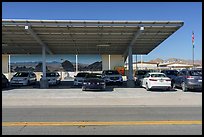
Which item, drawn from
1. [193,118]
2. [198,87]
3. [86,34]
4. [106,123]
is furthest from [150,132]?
[86,34]

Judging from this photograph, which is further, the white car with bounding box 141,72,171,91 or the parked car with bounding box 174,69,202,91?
the white car with bounding box 141,72,171,91

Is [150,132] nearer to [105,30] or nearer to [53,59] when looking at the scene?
[105,30]

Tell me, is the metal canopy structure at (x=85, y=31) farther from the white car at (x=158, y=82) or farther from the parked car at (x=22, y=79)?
the white car at (x=158, y=82)

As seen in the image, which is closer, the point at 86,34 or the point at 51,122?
the point at 51,122

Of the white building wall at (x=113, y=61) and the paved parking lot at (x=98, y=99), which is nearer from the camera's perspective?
the paved parking lot at (x=98, y=99)

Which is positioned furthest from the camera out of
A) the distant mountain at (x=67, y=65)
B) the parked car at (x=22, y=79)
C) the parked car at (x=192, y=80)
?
the distant mountain at (x=67, y=65)

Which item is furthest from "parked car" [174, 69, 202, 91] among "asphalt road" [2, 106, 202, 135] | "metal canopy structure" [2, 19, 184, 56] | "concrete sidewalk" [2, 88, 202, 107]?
"asphalt road" [2, 106, 202, 135]

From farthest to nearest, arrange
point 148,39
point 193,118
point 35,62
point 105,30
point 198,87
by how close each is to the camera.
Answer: point 35,62, point 148,39, point 105,30, point 198,87, point 193,118

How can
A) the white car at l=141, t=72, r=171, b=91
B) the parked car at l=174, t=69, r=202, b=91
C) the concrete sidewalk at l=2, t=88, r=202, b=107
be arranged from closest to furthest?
the concrete sidewalk at l=2, t=88, r=202, b=107 < the parked car at l=174, t=69, r=202, b=91 < the white car at l=141, t=72, r=171, b=91

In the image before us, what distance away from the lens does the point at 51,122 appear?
31.7 feet

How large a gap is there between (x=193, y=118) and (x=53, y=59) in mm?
38026

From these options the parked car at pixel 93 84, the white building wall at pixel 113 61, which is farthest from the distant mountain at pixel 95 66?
the parked car at pixel 93 84

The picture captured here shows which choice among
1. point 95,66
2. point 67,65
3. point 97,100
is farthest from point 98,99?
point 67,65

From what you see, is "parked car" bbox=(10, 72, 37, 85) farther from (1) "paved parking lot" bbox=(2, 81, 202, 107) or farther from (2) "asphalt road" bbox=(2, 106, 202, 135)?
(2) "asphalt road" bbox=(2, 106, 202, 135)
